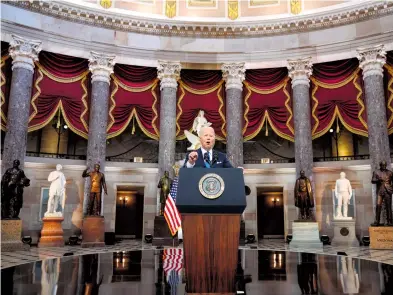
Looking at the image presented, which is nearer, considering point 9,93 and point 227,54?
point 9,93

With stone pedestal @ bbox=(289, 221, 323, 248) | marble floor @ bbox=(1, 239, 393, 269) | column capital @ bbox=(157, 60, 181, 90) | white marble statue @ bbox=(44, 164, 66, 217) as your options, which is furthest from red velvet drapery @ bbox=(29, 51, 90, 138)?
stone pedestal @ bbox=(289, 221, 323, 248)

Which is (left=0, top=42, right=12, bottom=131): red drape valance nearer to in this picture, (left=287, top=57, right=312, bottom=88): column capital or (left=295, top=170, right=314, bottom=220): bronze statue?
(left=295, top=170, right=314, bottom=220): bronze statue

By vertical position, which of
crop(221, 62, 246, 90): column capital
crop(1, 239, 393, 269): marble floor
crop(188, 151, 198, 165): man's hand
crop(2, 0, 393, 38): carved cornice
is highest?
crop(2, 0, 393, 38): carved cornice

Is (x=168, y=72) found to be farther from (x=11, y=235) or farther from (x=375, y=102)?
(x=11, y=235)

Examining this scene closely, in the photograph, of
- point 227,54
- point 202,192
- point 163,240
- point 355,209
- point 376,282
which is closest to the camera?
point 202,192

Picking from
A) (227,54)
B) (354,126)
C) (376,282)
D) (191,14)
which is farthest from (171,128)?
(376,282)

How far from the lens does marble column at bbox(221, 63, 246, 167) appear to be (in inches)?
610

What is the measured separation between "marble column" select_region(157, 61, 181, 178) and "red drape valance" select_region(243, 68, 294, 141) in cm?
337

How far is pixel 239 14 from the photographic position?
1691cm

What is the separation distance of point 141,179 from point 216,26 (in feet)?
25.9

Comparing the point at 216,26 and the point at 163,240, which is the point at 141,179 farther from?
the point at 216,26

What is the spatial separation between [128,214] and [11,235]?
803 cm

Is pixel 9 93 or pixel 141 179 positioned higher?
pixel 9 93

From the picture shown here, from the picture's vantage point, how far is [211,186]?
3.79 meters
